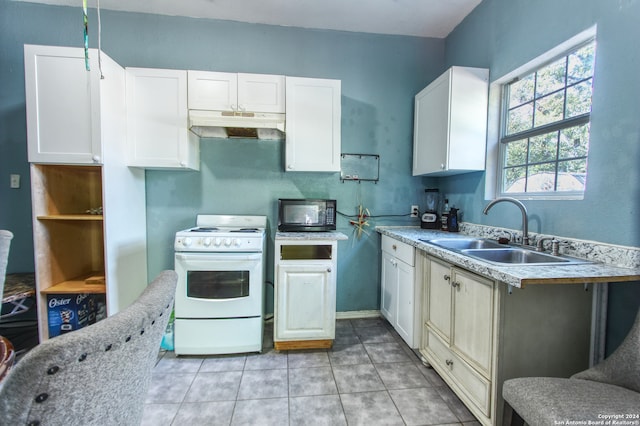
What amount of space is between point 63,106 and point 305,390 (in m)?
2.44

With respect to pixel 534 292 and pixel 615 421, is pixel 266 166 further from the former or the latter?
pixel 615 421

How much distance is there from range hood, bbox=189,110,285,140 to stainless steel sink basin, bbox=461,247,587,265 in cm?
164

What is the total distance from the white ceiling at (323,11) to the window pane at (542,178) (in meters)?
1.50

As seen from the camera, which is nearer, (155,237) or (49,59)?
(49,59)

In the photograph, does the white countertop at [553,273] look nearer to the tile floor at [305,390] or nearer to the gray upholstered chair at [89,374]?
the tile floor at [305,390]

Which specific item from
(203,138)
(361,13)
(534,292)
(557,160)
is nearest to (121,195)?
(203,138)

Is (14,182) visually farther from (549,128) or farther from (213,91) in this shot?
(549,128)

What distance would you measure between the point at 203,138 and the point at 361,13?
1.79 m

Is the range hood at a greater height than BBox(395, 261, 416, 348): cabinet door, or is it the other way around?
the range hood

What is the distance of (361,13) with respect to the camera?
2369mm

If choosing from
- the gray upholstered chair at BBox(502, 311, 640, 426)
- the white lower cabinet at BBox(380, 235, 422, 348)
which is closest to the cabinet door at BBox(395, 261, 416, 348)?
the white lower cabinet at BBox(380, 235, 422, 348)

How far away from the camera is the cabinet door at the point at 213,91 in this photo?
2193 mm

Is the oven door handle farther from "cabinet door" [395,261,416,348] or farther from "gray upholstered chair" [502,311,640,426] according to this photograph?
"gray upholstered chair" [502,311,640,426]

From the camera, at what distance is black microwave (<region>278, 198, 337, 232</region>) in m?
2.37
